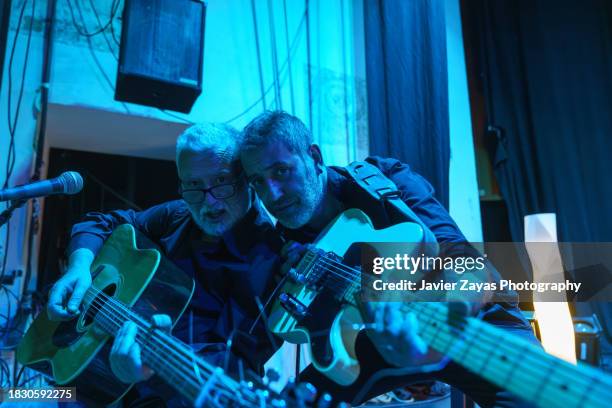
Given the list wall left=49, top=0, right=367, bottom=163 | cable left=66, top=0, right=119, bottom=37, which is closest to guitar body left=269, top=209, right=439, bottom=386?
wall left=49, top=0, right=367, bottom=163

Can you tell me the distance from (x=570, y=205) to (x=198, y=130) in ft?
8.89

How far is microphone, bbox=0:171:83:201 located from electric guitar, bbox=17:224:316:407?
244 millimetres

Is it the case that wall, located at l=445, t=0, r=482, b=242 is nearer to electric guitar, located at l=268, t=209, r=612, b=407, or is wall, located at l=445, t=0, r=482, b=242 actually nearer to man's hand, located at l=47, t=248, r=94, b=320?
electric guitar, located at l=268, t=209, r=612, b=407

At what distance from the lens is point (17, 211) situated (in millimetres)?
1767

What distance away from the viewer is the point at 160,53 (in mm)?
1763

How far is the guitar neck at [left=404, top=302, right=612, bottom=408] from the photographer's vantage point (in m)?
0.45

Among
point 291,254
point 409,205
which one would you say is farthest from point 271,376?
point 409,205

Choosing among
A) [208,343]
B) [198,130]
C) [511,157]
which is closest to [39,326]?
[208,343]

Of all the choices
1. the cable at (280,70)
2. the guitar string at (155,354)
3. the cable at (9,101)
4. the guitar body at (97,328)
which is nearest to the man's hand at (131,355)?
the guitar string at (155,354)

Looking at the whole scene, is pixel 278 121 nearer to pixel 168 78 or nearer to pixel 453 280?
pixel 453 280

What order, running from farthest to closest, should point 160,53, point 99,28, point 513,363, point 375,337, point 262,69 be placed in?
point 262,69 → point 99,28 → point 160,53 → point 375,337 → point 513,363

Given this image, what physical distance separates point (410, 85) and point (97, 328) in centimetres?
188

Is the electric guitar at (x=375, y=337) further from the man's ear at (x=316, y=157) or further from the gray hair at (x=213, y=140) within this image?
the gray hair at (x=213, y=140)

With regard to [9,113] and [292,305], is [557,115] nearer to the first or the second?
[292,305]
